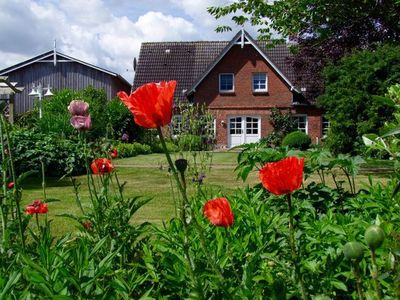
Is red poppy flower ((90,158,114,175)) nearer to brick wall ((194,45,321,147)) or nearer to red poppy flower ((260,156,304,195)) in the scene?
red poppy flower ((260,156,304,195))

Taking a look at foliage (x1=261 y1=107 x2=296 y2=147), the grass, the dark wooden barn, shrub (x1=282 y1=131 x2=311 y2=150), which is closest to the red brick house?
foliage (x1=261 y1=107 x2=296 y2=147)

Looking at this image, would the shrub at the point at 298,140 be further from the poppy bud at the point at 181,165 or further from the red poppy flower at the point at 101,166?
the poppy bud at the point at 181,165

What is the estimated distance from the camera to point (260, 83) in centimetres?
3170

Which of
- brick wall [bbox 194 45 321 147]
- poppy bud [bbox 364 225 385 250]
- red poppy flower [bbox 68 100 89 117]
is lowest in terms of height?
poppy bud [bbox 364 225 385 250]

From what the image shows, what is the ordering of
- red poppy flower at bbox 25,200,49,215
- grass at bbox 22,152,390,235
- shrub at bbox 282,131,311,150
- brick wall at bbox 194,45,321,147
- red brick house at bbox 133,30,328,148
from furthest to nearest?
1. brick wall at bbox 194,45,321,147
2. red brick house at bbox 133,30,328,148
3. shrub at bbox 282,131,311,150
4. grass at bbox 22,152,390,235
5. red poppy flower at bbox 25,200,49,215

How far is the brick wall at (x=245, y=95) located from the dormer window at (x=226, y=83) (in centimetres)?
18

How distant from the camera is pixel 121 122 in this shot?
84.0 ft

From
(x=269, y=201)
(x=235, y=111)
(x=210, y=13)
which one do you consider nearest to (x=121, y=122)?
(x=235, y=111)

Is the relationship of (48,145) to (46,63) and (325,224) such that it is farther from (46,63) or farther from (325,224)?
(46,63)

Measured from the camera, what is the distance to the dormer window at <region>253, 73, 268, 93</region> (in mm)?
31561

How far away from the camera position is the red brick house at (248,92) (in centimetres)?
3102

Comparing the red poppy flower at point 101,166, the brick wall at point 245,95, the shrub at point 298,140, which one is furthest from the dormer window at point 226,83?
the red poppy flower at point 101,166

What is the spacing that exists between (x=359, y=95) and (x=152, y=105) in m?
14.3

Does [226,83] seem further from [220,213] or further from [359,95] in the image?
[220,213]
